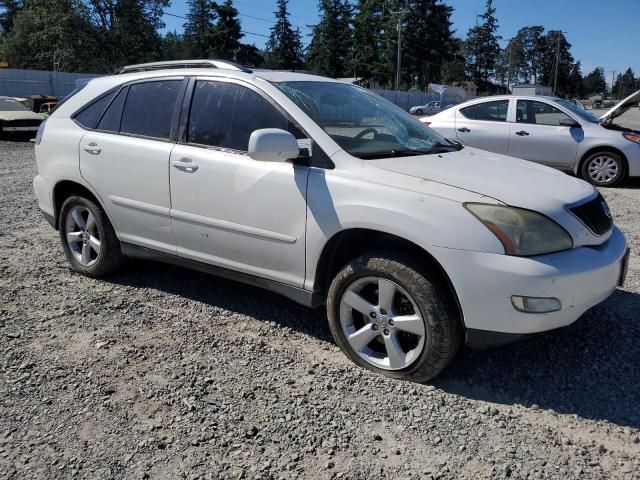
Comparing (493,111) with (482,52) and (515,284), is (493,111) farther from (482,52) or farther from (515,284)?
(482,52)

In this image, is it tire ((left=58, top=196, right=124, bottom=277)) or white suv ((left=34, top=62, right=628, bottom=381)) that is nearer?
white suv ((left=34, top=62, right=628, bottom=381))

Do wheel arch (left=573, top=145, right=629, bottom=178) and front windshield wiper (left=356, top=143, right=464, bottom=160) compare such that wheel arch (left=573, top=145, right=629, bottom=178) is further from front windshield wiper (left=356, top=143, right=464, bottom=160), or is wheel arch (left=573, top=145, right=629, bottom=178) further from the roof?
the roof

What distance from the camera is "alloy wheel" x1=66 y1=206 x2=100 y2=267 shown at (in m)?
4.62

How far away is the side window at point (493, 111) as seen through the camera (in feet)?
33.1

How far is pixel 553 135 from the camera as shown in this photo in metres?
9.62

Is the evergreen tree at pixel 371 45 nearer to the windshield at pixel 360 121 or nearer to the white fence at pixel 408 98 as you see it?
the white fence at pixel 408 98

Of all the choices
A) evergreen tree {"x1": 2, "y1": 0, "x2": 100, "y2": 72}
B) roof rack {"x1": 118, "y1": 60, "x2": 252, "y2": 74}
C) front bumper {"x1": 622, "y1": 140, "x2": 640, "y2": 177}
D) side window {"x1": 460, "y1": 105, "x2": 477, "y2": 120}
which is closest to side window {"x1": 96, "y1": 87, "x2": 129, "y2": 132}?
roof rack {"x1": 118, "y1": 60, "x2": 252, "y2": 74}

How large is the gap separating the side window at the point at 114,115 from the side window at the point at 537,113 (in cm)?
758

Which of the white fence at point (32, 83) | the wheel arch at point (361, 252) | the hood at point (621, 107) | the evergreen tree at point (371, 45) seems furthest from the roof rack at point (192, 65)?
the evergreen tree at point (371, 45)

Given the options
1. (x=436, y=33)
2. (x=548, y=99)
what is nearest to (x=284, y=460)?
(x=548, y=99)

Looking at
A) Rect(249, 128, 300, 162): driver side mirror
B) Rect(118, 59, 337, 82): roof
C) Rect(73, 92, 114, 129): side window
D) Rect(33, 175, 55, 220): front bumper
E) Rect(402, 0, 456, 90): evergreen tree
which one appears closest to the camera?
Rect(249, 128, 300, 162): driver side mirror

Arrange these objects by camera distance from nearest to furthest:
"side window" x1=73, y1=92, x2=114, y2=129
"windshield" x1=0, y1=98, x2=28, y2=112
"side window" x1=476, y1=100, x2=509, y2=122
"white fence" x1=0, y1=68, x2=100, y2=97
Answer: "side window" x1=73, y1=92, x2=114, y2=129 → "side window" x1=476, y1=100, x2=509, y2=122 → "windshield" x1=0, y1=98, x2=28, y2=112 → "white fence" x1=0, y1=68, x2=100, y2=97

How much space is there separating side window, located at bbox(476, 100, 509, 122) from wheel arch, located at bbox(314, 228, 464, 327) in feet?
25.2

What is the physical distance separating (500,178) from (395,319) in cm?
101
